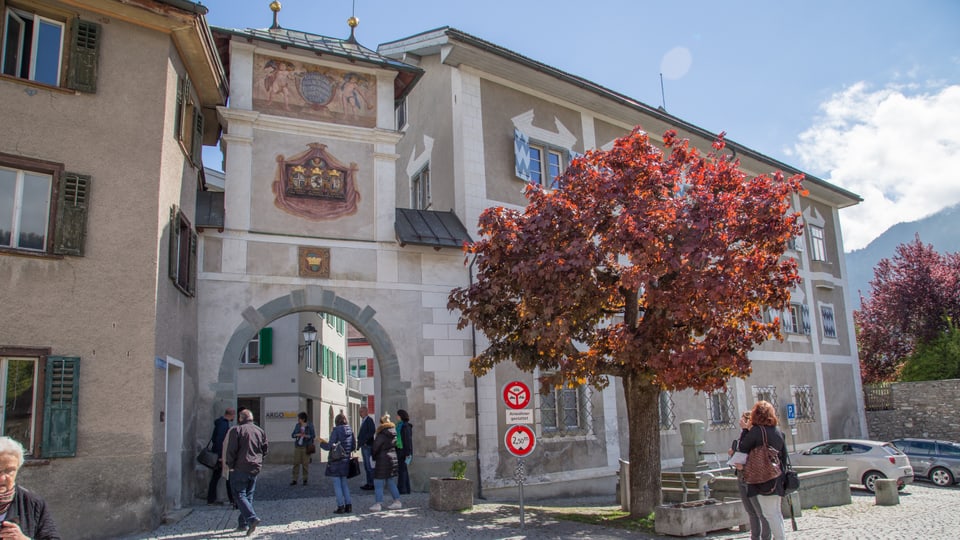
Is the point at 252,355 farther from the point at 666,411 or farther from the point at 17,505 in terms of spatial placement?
the point at 17,505

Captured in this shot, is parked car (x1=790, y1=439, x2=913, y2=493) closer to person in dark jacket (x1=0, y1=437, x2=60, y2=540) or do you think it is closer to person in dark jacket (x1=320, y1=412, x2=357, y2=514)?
person in dark jacket (x1=320, y1=412, x2=357, y2=514)

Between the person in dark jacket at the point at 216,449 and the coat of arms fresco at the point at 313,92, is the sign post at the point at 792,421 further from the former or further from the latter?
the person in dark jacket at the point at 216,449

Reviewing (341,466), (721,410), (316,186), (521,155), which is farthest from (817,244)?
(341,466)

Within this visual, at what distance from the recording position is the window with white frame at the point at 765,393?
2308cm

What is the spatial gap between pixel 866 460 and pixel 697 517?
37.1 ft

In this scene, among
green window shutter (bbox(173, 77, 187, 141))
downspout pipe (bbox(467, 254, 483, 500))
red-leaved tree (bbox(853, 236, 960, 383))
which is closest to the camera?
green window shutter (bbox(173, 77, 187, 141))

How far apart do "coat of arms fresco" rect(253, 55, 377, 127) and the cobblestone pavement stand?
7.55 meters

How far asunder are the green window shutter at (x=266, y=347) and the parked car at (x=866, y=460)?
58.3 ft

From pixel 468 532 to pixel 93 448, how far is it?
524 cm

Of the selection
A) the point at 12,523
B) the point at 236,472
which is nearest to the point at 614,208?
the point at 236,472

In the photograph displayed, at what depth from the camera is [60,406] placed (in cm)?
974

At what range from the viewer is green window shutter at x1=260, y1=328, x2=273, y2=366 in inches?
1039

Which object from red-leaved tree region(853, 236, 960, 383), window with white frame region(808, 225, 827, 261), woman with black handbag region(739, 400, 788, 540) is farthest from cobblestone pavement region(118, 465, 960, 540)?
red-leaved tree region(853, 236, 960, 383)

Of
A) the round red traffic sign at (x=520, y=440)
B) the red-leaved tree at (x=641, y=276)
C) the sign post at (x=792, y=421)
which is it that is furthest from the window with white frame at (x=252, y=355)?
the sign post at (x=792, y=421)
